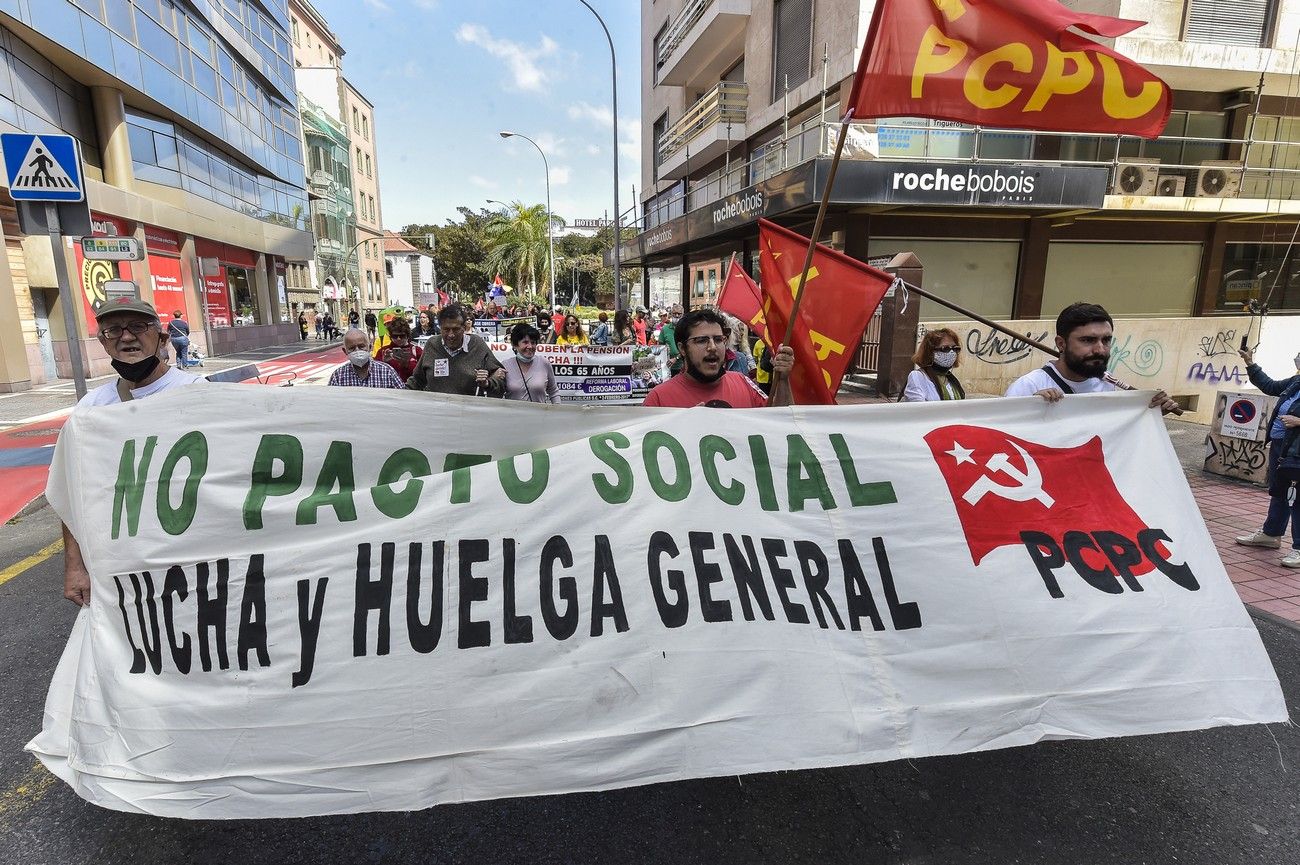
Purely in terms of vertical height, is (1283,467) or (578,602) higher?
(578,602)

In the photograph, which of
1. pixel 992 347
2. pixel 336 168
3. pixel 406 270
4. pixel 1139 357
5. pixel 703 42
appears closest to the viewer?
pixel 992 347

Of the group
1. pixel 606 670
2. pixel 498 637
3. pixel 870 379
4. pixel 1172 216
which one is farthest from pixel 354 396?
pixel 1172 216

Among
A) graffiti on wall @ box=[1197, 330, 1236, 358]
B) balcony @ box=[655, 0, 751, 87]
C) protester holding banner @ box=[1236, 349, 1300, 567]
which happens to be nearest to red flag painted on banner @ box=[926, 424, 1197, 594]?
protester holding banner @ box=[1236, 349, 1300, 567]

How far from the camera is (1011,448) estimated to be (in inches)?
111

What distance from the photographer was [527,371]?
6.32m

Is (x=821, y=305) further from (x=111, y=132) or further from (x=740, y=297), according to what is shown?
(x=111, y=132)

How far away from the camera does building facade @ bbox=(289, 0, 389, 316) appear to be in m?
44.3

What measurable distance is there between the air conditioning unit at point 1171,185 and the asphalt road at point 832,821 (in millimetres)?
16973

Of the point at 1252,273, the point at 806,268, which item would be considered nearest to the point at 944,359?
the point at 806,268

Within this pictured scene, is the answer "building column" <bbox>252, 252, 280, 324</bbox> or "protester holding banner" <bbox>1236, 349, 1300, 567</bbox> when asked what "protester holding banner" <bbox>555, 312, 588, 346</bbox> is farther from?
"building column" <bbox>252, 252, 280, 324</bbox>

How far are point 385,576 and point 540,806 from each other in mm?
1133

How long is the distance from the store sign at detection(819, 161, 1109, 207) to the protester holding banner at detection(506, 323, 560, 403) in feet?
26.6

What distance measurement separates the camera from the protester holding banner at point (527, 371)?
6.20 m

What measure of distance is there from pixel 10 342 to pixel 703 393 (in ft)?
54.4
